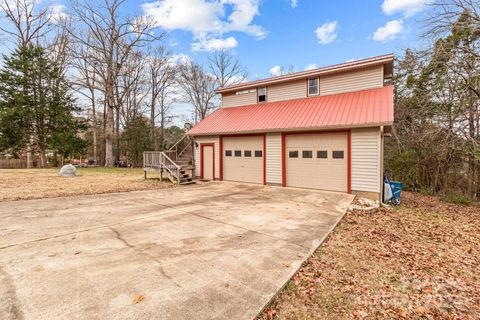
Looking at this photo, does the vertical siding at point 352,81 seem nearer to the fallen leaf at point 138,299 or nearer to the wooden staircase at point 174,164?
the wooden staircase at point 174,164

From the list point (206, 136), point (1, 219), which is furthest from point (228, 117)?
point (1, 219)

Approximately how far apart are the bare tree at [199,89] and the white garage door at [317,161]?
2133 centimetres

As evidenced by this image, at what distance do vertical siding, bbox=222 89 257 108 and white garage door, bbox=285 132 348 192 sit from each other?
4.63 meters

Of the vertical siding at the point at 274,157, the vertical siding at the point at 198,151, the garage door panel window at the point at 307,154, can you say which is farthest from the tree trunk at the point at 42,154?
the garage door panel window at the point at 307,154

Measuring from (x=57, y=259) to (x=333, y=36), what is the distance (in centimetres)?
2002

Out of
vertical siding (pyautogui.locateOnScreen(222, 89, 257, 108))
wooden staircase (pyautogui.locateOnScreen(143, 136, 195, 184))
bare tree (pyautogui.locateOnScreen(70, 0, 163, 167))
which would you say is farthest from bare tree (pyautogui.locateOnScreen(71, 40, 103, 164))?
vertical siding (pyautogui.locateOnScreen(222, 89, 257, 108))

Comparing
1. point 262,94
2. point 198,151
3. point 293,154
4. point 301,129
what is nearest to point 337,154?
point 301,129

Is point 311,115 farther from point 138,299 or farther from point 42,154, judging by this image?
point 42,154

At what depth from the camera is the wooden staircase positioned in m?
12.6

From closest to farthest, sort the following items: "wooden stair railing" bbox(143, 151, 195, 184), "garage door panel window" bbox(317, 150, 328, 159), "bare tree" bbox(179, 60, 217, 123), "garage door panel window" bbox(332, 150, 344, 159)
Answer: "garage door panel window" bbox(332, 150, 344, 159) → "garage door panel window" bbox(317, 150, 328, 159) → "wooden stair railing" bbox(143, 151, 195, 184) → "bare tree" bbox(179, 60, 217, 123)

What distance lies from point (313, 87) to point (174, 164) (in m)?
8.41

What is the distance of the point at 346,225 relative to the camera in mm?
5977

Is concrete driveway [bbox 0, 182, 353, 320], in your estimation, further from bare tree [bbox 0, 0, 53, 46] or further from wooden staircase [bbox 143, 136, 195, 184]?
bare tree [bbox 0, 0, 53, 46]

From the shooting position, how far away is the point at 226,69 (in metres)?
30.3
